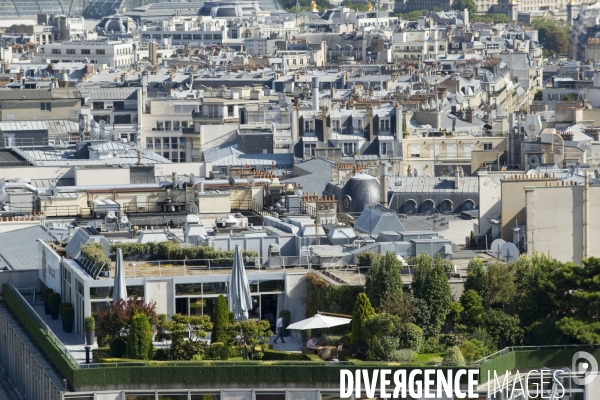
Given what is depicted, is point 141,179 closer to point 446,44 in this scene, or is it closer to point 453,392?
point 453,392

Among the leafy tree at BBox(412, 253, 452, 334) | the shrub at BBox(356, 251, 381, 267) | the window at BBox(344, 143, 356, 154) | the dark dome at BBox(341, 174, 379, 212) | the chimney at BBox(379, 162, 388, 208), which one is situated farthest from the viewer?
the window at BBox(344, 143, 356, 154)

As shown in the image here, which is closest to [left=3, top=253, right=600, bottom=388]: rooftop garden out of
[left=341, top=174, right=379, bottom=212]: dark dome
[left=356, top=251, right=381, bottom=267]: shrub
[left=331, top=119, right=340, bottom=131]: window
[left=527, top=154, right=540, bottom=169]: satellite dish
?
[left=356, top=251, right=381, bottom=267]: shrub

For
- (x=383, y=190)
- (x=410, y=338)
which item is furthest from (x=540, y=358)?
(x=383, y=190)

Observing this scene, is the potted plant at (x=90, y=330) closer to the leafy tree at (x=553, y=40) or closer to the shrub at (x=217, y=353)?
the shrub at (x=217, y=353)

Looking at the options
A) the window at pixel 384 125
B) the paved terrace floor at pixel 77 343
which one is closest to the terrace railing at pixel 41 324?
the paved terrace floor at pixel 77 343

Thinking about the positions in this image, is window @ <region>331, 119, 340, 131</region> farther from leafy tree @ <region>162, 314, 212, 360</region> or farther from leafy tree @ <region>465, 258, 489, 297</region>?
leafy tree @ <region>162, 314, 212, 360</region>
